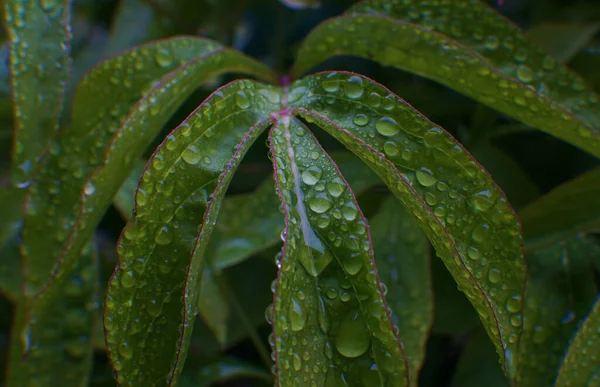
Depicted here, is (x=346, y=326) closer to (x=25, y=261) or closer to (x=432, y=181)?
(x=432, y=181)

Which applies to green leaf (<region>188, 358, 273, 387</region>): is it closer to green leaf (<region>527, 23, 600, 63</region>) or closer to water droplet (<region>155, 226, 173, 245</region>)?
water droplet (<region>155, 226, 173, 245</region>)

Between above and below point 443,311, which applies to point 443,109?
above

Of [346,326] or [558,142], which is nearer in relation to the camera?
[346,326]

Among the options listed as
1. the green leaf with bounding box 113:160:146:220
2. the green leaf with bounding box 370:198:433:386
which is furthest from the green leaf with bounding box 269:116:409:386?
the green leaf with bounding box 113:160:146:220

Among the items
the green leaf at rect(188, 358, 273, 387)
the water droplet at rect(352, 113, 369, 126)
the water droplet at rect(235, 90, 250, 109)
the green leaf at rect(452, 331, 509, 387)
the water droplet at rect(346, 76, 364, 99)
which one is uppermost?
the water droplet at rect(235, 90, 250, 109)

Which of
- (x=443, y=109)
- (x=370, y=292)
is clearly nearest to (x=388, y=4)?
(x=443, y=109)

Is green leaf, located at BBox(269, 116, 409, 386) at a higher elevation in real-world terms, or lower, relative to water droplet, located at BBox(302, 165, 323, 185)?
lower
